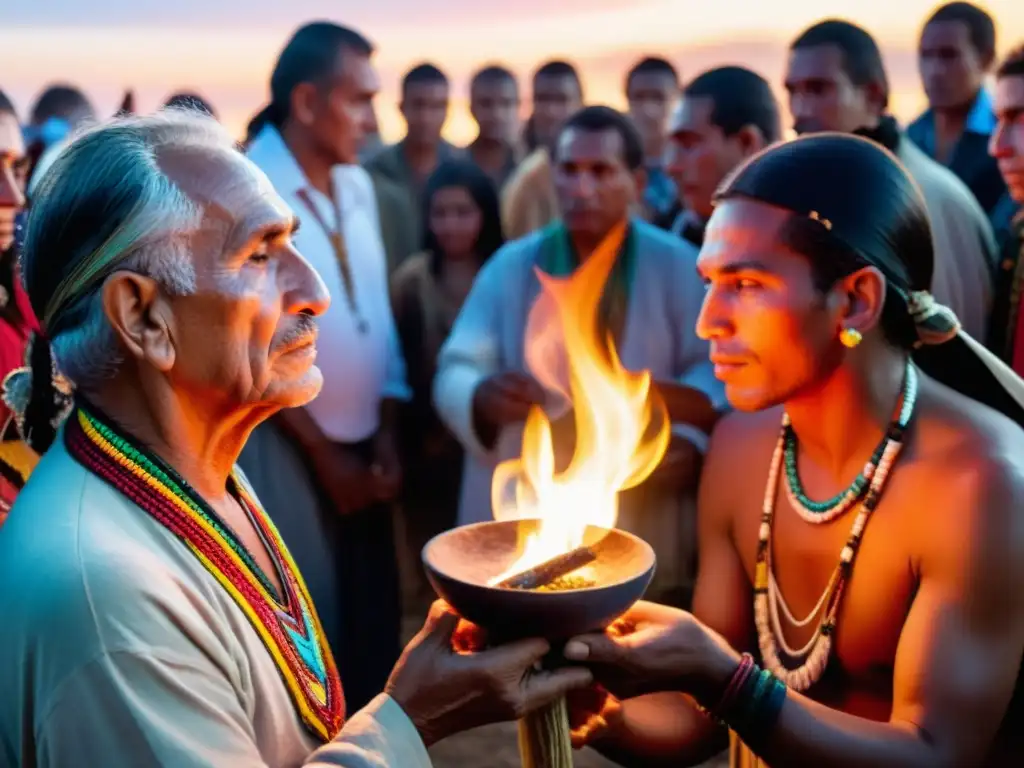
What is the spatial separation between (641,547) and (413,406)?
3.97 meters

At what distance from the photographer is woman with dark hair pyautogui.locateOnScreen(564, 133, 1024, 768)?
6.51 ft

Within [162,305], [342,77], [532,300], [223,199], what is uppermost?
[342,77]

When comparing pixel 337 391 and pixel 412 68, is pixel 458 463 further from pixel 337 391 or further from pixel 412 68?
pixel 412 68

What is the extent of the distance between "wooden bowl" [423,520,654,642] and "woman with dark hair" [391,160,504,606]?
3644 mm

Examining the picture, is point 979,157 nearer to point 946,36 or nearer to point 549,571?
point 946,36

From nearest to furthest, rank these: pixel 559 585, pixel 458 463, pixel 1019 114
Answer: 1. pixel 559 585
2. pixel 1019 114
3. pixel 458 463

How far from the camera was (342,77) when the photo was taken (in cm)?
425

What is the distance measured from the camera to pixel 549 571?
152cm

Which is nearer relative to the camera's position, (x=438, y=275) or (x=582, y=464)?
(x=582, y=464)

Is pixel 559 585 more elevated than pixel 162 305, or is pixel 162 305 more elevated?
pixel 162 305

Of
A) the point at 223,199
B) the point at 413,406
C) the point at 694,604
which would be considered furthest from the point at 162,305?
the point at 413,406

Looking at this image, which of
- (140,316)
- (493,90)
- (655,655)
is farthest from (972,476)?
(493,90)

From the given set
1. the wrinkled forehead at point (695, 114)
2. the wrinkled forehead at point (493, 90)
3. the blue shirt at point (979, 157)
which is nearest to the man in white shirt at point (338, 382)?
the wrinkled forehead at point (695, 114)

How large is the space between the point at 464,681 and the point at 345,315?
2732mm
